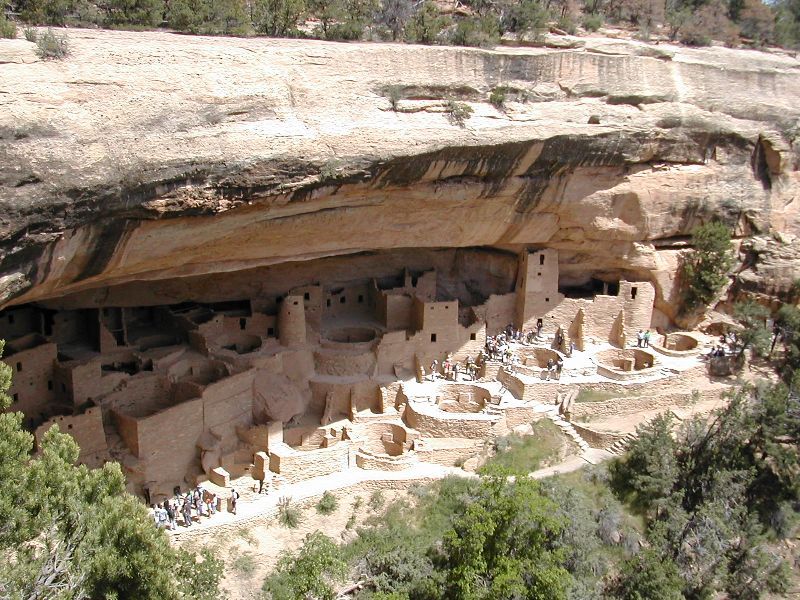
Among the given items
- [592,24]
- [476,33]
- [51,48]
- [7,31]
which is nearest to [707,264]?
[592,24]

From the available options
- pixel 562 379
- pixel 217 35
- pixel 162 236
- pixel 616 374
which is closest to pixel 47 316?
pixel 162 236

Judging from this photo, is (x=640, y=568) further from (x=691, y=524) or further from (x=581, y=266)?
(x=581, y=266)

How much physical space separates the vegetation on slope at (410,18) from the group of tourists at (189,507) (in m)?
8.85

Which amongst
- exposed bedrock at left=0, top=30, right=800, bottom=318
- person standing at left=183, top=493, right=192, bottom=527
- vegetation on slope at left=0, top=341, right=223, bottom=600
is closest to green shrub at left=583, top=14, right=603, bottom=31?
exposed bedrock at left=0, top=30, right=800, bottom=318

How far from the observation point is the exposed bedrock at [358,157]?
10.9m

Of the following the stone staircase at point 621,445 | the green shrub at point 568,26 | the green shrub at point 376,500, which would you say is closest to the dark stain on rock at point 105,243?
the green shrub at point 376,500

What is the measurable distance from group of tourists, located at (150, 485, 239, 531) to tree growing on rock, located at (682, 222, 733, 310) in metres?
11.9

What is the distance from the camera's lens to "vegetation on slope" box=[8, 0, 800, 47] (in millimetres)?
15828

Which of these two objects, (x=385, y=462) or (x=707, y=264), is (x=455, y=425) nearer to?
(x=385, y=462)

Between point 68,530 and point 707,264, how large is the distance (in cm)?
1518

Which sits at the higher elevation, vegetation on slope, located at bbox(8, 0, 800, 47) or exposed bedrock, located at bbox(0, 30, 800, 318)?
vegetation on slope, located at bbox(8, 0, 800, 47)

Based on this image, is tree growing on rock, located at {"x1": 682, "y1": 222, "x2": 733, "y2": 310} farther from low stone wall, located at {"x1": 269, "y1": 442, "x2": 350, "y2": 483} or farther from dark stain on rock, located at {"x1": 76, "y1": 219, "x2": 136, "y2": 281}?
dark stain on rock, located at {"x1": 76, "y1": 219, "x2": 136, "y2": 281}

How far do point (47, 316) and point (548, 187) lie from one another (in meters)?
10.7

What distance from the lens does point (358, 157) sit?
13.3 metres
